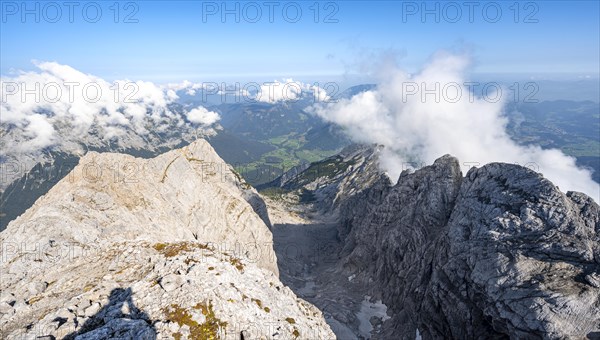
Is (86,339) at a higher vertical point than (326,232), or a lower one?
higher

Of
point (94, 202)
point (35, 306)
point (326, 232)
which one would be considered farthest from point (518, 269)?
point (326, 232)

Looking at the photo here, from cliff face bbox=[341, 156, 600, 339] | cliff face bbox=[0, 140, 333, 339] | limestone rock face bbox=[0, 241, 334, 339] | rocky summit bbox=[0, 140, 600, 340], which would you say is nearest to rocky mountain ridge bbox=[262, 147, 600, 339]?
cliff face bbox=[341, 156, 600, 339]

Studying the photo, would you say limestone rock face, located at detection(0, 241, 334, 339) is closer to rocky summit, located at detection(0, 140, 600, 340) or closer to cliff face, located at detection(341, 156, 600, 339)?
rocky summit, located at detection(0, 140, 600, 340)

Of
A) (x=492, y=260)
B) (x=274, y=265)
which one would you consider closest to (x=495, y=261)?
(x=492, y=260)

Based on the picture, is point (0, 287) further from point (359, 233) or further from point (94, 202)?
point (359, 233)

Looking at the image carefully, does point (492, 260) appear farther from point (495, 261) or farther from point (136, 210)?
point (136, 210)

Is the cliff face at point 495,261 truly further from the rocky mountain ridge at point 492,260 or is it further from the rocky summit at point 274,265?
the rocky summit at point 274,265
